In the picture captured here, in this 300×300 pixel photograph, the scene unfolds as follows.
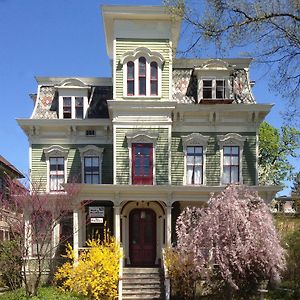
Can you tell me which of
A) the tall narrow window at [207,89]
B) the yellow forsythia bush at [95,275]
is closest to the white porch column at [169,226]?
the yellow forsythia bush at [95,275]

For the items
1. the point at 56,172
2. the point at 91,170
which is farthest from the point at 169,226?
the point at 56,172

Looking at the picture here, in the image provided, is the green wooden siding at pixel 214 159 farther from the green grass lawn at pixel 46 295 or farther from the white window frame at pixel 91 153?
the green grass lawn at pixel 46 295

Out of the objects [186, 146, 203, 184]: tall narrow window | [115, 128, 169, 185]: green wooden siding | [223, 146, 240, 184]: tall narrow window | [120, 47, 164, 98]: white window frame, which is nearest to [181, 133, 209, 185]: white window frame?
[186, 146, 203, 184]: tall narrow window

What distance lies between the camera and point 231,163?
930 inches

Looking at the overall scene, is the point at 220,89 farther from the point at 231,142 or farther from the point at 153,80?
the point at 153,80

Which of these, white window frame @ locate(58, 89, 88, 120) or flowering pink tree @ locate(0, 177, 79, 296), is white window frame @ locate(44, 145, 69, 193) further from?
flowering pink tree @ locate(0, 177, 79, 296)

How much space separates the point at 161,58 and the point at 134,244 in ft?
26.8

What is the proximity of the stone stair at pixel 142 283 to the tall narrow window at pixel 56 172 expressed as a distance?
5.46 meters

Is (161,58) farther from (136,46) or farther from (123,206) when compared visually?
(123,206)

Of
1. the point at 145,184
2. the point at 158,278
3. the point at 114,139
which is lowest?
the point at 158,278

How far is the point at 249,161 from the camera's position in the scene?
2358 centimetres

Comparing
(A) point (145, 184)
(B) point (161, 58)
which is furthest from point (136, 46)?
(A) point (145, 184)

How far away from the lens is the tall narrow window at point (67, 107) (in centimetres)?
2456

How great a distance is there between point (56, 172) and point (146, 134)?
467cm
